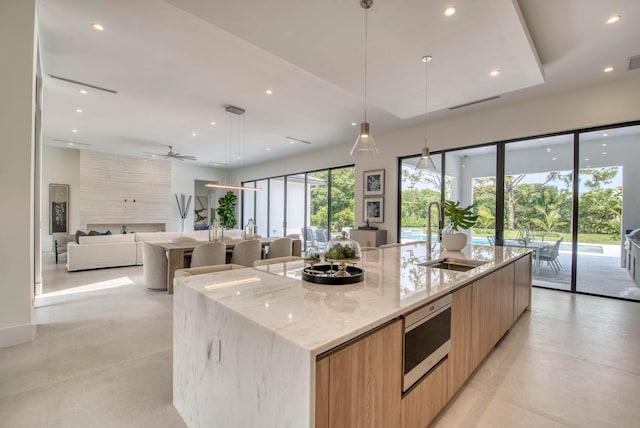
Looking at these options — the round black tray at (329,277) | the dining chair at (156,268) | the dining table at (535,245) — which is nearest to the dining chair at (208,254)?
the dining chair at (156,268)

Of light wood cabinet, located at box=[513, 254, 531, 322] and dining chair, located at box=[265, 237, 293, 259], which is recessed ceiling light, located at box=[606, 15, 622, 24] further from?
Result: dining chair, located at box=[265, 237, 293, 259]

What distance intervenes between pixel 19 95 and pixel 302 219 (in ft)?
23.4

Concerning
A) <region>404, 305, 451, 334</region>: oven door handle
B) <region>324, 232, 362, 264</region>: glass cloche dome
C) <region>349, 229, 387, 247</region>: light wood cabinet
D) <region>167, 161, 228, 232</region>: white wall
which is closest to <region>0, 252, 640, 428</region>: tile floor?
<region>404, 305, 451, 334</region>: oven door handle

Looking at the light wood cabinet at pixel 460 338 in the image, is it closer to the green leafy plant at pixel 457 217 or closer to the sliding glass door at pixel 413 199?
the green leafy plant at pixel 457 217

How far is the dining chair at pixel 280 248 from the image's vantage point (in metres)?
5.05

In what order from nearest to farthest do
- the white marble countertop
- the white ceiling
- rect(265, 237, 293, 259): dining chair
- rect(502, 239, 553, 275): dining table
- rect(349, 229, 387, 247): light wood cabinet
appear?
the white marble countertop → the white ceiling → rect(502, 239, 553, 275): dining table → rect(265, 237, 293, 259): dining chair → rect(349, 229, 387, 247): light wood cabinet

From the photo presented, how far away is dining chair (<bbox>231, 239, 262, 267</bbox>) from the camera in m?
4.61

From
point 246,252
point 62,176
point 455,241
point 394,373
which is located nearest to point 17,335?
point 246,252

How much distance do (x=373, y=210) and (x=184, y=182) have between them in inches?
→ 308

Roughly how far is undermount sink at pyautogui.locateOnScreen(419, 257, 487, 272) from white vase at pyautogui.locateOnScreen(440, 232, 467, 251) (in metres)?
0.52

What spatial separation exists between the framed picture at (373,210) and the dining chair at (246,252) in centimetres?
309

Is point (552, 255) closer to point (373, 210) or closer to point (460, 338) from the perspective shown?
point (373, 210)

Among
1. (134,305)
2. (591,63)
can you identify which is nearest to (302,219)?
(134,305)

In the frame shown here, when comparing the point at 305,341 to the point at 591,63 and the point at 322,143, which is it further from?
the point at 322,143
